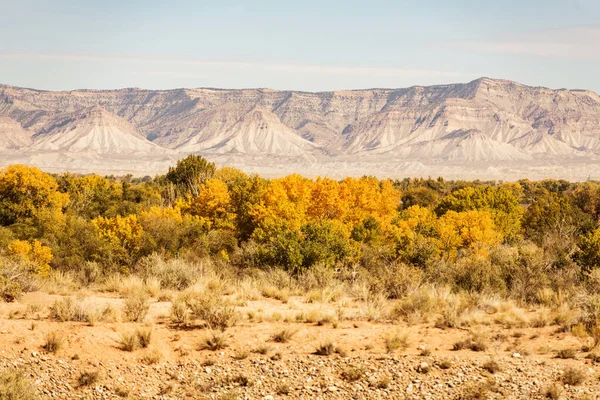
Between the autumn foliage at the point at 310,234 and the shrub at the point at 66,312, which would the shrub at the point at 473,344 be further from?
the shrub at the point at 66,312

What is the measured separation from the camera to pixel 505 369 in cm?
1080

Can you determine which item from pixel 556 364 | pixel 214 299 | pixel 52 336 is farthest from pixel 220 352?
pixel 556 364

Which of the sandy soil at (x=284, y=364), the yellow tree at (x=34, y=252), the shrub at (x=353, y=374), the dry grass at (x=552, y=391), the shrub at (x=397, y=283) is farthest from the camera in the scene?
the yellow tree at (x=34, y=252)

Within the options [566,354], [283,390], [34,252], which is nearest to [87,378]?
[283,390]

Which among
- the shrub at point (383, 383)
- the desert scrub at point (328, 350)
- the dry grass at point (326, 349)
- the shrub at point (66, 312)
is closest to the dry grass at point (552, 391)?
the shrub at point (383, 383)

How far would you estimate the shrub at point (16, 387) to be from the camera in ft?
30.9

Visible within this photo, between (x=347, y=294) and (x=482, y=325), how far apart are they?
14.1 feet

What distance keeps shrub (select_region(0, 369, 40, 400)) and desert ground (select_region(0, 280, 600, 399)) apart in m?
0.18

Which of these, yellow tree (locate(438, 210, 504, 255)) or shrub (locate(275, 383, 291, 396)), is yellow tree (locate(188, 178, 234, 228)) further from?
shrub (locate(275, 383, 291, 396))

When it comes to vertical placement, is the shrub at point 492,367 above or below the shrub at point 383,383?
above

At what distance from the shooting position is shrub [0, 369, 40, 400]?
9.43 m

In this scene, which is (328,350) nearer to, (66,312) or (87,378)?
(87,378)

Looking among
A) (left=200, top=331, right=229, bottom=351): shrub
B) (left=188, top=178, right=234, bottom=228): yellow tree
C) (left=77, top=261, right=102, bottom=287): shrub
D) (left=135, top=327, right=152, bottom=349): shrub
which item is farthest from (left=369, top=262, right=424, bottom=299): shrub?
(left=188, top=178, right=234, bottom=228): yellow tree

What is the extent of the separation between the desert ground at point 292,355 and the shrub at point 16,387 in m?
0.18
